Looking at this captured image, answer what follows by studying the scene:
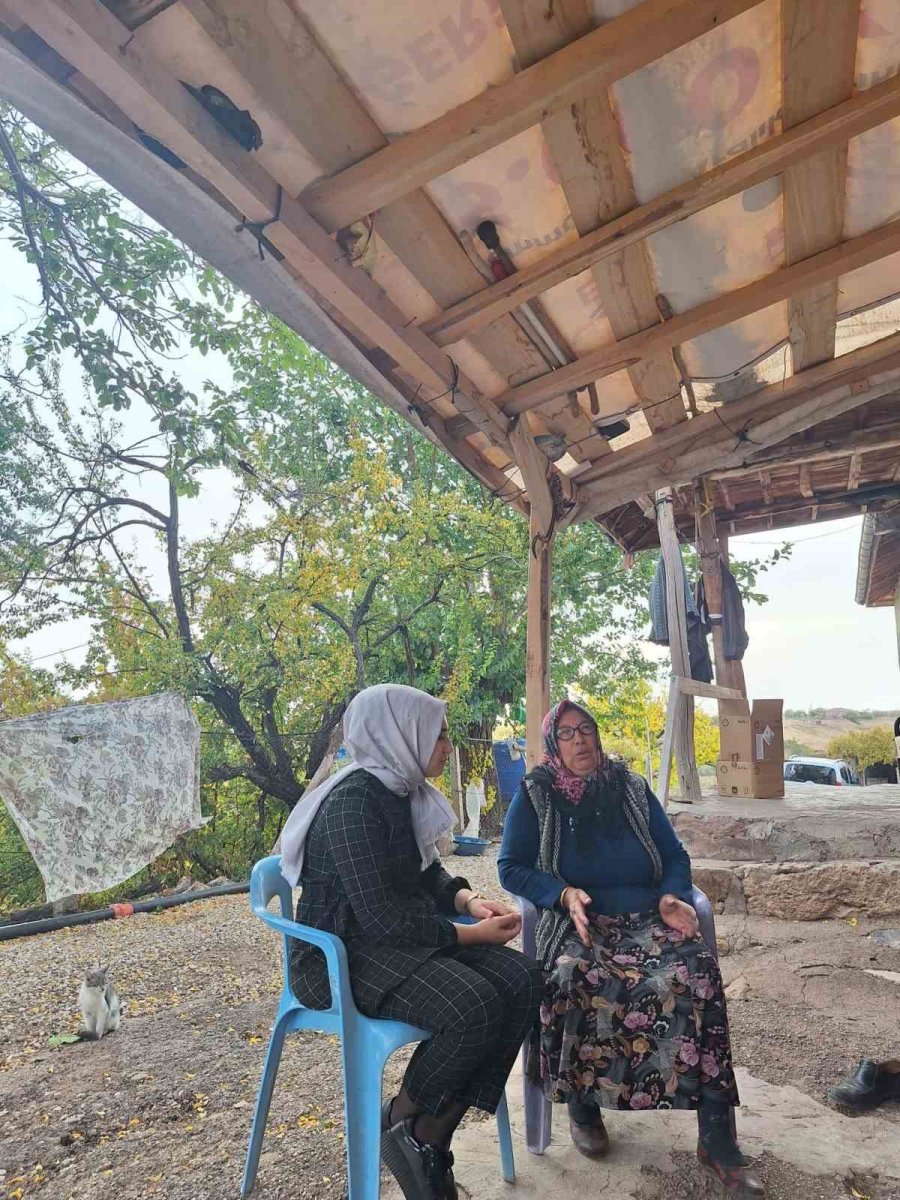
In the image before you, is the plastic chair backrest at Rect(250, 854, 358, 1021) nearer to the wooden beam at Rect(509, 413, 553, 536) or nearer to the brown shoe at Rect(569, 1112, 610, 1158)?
the brown shoe at Rect(569, 1112, 610, 1158)

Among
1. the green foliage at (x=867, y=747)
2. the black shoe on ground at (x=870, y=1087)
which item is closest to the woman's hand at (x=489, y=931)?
the black shoe on ground at (x=870, y=1087)

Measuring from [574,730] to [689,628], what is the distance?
3.44 m

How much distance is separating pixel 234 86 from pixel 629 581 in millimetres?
10681

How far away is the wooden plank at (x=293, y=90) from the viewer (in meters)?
1.43

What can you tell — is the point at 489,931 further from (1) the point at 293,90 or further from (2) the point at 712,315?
(2) the point at 712,315

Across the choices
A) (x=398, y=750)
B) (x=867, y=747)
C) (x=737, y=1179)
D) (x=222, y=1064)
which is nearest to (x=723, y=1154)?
(x=737, y=1179)

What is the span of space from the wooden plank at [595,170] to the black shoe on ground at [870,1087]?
230 centimetres

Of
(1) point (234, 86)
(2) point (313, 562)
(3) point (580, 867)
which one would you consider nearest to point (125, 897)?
(2) point (313, 562)

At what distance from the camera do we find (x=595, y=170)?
195 cm

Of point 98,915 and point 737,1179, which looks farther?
point 98,915

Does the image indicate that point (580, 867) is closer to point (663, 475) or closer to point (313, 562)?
point (663, 475)

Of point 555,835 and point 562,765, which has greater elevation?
point 562,765

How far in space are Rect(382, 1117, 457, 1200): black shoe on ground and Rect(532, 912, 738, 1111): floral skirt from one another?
37cm

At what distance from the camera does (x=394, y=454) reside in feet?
40.3
